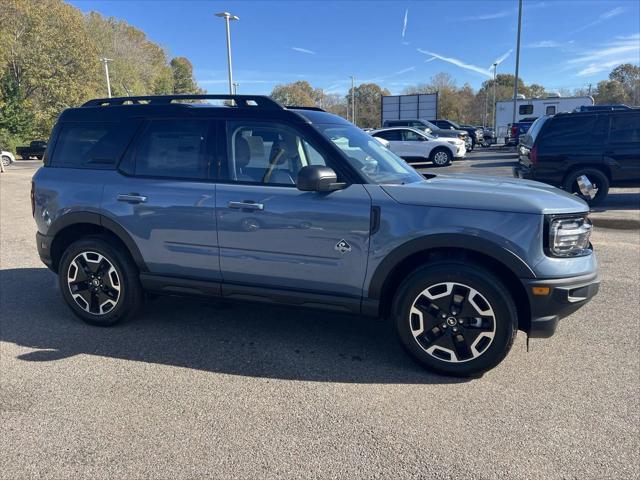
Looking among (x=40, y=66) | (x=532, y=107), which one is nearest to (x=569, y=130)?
(x=532, y=107)

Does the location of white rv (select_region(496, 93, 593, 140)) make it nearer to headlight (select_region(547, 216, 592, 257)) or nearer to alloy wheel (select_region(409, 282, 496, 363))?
headlight (select_region(547, 216, 592, 257))

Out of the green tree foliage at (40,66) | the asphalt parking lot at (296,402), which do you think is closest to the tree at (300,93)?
the green tree foliage at (40,66)

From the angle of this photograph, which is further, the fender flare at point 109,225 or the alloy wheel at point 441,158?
the alloy wheel at point 441,158

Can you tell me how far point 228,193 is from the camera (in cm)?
374

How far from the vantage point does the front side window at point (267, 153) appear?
3678mm

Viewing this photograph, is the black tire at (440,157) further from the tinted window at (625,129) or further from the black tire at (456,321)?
the black tire at (456,321)

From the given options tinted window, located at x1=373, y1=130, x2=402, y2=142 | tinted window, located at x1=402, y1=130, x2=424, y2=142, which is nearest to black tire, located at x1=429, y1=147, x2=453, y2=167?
tinted window, located at x1=402, y1=130, x2=424, y2=142

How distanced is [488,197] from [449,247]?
1.41 feet

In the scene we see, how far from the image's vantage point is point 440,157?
20.0 meters

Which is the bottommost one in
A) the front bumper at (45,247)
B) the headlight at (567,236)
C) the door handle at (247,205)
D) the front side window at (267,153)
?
the front bumper at (45,247)

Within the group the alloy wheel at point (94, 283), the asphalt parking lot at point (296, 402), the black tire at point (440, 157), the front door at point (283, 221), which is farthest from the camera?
the black tire at point (440, 157)

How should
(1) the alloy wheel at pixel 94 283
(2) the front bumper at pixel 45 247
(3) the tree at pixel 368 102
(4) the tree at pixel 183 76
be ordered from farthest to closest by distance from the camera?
(3) the tree at pixel 368 102 → (4) the tree at pixel 183 76 → (2) the front bumper at pixel 45 247 → (1) the alloy wheel at pixel 94 283

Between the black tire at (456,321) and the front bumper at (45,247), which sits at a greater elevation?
→ the front bumper at (45,247)

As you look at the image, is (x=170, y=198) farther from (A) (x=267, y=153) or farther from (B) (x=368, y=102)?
(B) (x=368, y=102)
